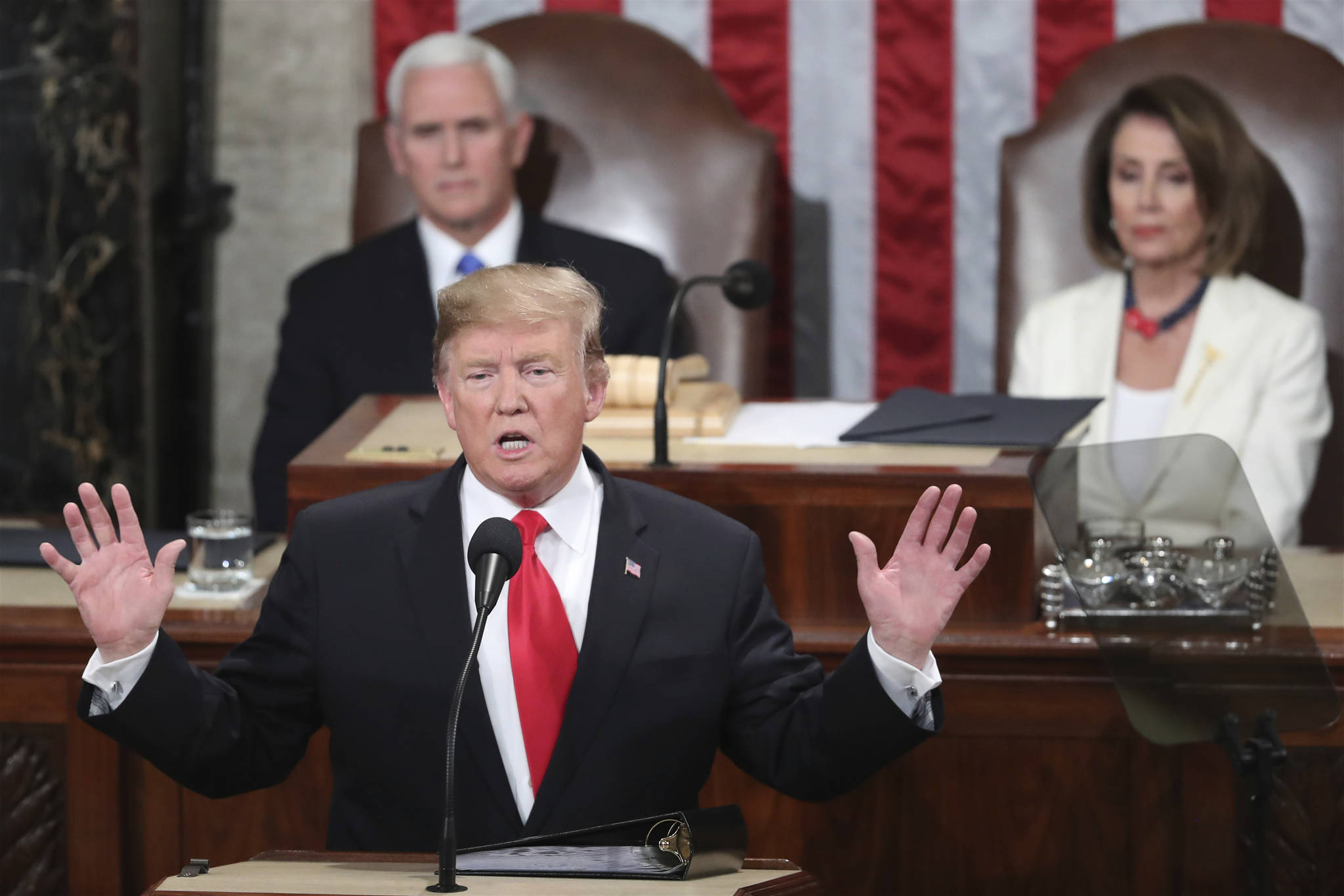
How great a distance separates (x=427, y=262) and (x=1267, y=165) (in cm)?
205

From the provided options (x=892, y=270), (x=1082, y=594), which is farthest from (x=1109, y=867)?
(x=892, y=270)

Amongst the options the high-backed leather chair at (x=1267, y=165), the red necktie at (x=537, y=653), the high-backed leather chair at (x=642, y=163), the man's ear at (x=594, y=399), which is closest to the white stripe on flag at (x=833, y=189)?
the high-backed leather chair at (x=642, y=163)

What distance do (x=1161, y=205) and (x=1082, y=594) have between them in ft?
5.72

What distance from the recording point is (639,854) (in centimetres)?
180

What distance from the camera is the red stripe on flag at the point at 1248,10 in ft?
15.3

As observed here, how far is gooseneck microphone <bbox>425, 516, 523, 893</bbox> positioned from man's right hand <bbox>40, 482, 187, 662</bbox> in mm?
360

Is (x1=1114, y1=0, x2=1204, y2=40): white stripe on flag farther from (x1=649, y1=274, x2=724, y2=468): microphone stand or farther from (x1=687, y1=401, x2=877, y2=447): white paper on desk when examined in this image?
(x1=649, y1=274, x2=724, y2=468): microphone stand

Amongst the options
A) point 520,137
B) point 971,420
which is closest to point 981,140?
point 520,137

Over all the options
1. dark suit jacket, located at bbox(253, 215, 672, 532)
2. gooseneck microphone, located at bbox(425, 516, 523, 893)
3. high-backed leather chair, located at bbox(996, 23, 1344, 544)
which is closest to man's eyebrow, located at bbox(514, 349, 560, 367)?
gooseneck microphone, located at bbox(425, 516, 523, 893)

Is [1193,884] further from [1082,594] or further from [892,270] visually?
[892,270]

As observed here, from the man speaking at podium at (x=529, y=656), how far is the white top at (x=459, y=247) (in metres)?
2.16

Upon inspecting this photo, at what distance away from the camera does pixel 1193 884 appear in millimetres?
2582

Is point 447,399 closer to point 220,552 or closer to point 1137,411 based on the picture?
point 220,552

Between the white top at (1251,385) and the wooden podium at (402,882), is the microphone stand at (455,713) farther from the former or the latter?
the white top at (1251,385)
